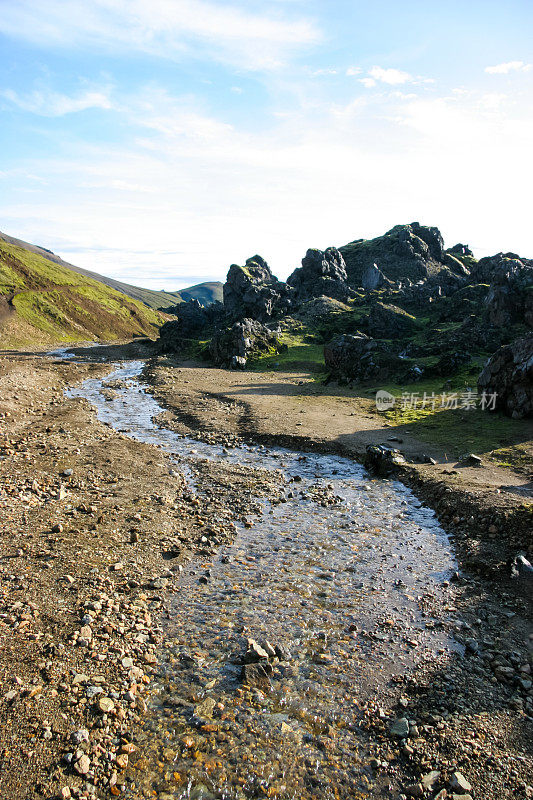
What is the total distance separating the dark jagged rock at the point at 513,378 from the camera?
35000mm

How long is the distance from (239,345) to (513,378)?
53.2 m

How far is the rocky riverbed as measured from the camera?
8.55 metres

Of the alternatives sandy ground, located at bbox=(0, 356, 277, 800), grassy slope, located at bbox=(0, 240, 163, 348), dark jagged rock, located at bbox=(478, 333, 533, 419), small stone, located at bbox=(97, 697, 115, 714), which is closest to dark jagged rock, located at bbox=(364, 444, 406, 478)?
sandy ground, located at bbox=(0, 356, 277, 800)

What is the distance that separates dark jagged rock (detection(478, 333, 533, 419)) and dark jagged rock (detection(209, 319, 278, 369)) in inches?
1816

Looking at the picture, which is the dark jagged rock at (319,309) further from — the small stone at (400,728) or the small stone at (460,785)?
the small stone at (460,785)

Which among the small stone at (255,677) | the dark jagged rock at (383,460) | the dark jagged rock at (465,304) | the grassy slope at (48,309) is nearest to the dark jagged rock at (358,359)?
the dark jagged rock at (383,460)

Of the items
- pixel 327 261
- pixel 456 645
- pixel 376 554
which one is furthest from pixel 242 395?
pixel 327 261

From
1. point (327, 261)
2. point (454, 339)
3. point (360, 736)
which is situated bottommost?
point (360, 736)

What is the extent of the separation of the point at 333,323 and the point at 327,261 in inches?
1784

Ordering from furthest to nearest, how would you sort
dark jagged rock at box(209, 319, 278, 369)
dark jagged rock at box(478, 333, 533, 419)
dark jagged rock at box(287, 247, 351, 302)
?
dark jagged rock at box(287, 247, 351, 302) < dark jagged rock at box(209, 319, 278, 369) < dark jagged rock at box(478, 333, 533, 419)

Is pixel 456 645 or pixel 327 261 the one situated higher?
pixel 327 261

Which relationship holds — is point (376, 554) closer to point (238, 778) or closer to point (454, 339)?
point (238, 778)

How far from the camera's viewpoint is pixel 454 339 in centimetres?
6612

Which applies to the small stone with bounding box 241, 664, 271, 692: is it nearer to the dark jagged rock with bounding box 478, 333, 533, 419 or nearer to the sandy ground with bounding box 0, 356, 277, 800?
the sandy ground with bounding box 0, 356, 277, 800
